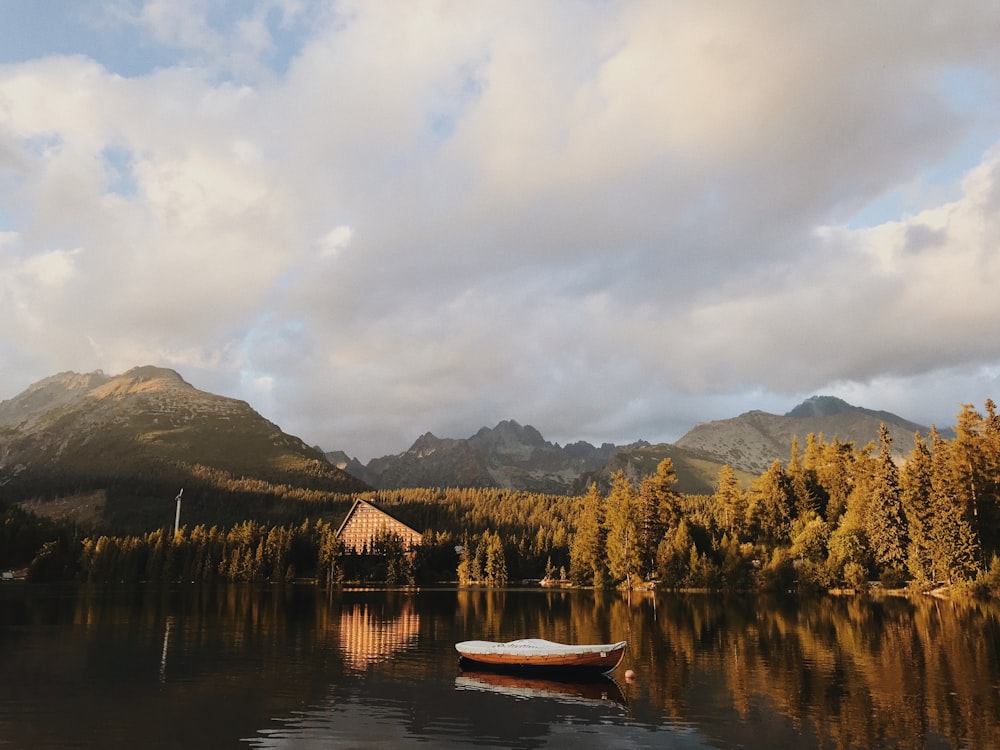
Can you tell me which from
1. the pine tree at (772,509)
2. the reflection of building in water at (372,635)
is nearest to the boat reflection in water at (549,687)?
the reflection of building in water at (372,635)

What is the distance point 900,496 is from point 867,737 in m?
113

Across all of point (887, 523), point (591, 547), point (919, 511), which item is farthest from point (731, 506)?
point (919, 511)

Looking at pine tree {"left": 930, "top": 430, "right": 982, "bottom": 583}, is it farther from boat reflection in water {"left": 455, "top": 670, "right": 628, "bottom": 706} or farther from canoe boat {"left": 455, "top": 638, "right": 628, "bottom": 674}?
boat reflection in water {"left": 455, "top": 670, "right": 628, "bottom": 706}

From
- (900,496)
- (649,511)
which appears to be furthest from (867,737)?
(649,511)

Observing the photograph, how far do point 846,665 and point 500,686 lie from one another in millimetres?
29118

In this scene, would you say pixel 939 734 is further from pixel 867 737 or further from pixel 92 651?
pixel 92 651

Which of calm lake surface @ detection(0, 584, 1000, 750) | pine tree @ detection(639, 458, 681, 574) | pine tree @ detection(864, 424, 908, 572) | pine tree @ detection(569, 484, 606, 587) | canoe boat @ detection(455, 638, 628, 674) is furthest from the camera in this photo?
pine tree @ detection(569, 484, 606, 587)

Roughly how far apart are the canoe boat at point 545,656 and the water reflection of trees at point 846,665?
374 cm

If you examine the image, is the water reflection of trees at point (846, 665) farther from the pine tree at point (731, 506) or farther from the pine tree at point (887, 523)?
the pine tree at point (731, 506)

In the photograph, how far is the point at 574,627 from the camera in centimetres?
8762

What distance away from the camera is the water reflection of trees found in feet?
125

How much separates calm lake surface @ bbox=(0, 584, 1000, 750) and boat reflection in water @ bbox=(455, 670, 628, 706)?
0.24 meters

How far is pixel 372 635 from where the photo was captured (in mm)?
84250

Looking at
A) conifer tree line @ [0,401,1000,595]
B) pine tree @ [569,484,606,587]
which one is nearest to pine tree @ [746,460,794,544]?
conifer tree line @ [0,401,1000,595]
